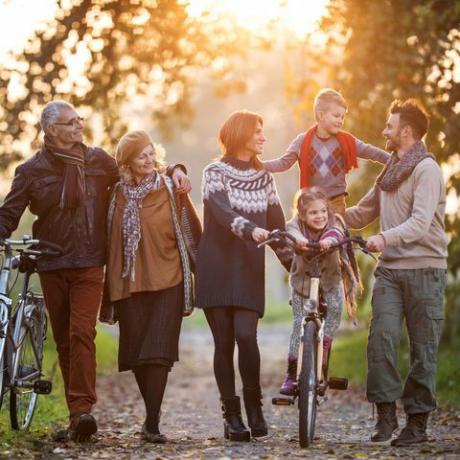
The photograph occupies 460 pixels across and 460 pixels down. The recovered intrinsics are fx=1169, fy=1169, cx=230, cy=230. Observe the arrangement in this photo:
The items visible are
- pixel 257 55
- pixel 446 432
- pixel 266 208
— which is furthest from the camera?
pixel 257 55

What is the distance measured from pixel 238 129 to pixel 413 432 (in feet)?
8.11

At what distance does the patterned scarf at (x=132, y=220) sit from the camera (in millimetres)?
8438

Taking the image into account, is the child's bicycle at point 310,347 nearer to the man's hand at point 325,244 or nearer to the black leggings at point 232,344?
the man's hand at point 325,244

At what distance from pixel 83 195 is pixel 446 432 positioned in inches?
136

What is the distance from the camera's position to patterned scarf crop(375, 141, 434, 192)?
8141 mm

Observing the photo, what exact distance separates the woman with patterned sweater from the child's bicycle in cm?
47

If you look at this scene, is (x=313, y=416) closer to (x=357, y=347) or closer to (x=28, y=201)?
(x=28, y=201)

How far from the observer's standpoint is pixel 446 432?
930cm

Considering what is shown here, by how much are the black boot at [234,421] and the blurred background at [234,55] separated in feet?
13.9

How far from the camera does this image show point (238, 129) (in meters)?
8.41

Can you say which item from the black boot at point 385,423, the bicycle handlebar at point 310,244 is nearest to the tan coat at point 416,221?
the bicycle handlebar at point 310,244

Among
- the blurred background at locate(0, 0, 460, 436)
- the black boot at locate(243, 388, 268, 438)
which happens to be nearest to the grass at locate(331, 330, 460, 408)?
the blurred background at locate(0, 0, 460, 436)

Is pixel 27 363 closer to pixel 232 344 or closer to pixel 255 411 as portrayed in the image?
pixel 232 344

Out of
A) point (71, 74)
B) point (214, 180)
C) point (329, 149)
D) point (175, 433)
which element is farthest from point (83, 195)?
point (71, 74)
